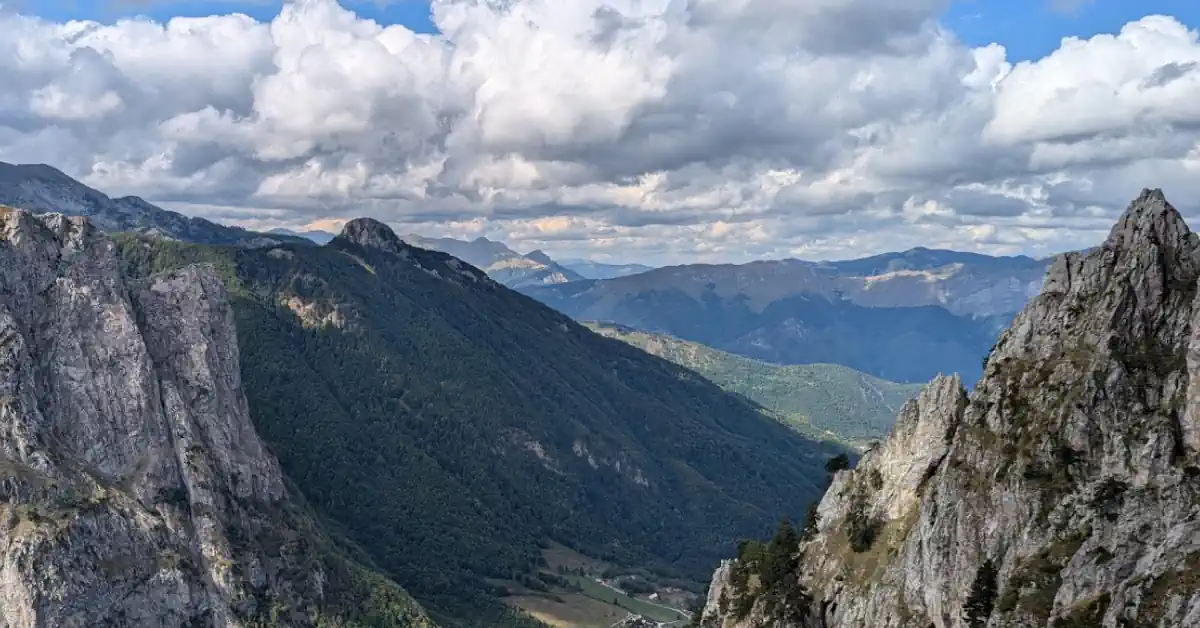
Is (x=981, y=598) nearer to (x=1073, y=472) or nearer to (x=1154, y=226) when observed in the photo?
(x=1073, y=472)

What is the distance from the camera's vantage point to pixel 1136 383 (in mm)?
95375

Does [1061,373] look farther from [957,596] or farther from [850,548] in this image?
[850,548]

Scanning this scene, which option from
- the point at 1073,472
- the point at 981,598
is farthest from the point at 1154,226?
the point at 981,598

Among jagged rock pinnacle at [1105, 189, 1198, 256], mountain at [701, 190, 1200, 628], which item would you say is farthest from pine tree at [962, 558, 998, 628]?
jagged rock pinnacle at [1105, 189, 1198, 256]

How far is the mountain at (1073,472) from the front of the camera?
80000mm

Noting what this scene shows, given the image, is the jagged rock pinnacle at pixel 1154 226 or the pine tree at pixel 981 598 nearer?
the pine tree at pixel 981 598

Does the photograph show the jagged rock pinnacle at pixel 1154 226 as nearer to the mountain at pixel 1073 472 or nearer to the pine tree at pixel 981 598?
the mountain at pixel 1073 472

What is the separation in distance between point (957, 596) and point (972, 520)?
8.34m

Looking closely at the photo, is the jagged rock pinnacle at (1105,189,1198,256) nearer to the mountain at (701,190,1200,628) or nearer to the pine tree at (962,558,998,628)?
the mountain at (701,190,1200,628)

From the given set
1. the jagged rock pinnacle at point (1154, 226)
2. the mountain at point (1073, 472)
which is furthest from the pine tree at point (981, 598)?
the jagged rock pinnacle at point (1154, 226)

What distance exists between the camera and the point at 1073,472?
94.7m

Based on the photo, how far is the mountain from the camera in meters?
80.0

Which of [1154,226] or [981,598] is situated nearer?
[981,598]

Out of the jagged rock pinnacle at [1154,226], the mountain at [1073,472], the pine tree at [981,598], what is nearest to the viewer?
the mountain at [1073,472]
